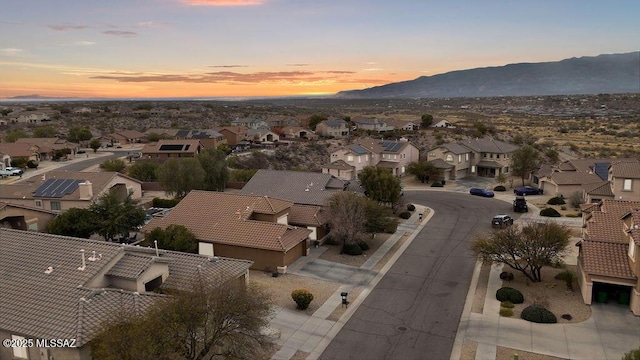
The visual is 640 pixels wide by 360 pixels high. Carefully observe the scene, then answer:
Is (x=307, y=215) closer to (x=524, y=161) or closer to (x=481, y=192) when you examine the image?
(x=481, y=192)

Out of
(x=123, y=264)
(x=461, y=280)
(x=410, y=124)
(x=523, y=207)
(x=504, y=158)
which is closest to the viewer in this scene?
(x=123, y=264)

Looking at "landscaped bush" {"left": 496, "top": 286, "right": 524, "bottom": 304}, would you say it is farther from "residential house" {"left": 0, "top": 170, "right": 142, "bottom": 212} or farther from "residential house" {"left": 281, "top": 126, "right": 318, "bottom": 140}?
"residential house" {"left": 281, "top": 126, "right": 318, "bottom": 140}

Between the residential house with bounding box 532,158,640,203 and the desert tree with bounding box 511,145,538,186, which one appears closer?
the residential house with bounding box 532,158,640,203

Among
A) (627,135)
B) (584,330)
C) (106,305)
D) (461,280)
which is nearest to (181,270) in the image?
(106,305)

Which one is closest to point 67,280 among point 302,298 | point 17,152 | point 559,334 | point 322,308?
point 302,298

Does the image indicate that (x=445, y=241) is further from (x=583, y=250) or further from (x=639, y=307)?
(x=639, y=307)

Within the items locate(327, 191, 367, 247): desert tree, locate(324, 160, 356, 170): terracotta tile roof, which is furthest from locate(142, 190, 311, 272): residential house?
locate(324, 160, 356, 170): terracotta tile roof

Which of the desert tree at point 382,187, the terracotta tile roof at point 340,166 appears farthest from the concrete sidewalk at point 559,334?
the terracotta tile roof at point 340,166
